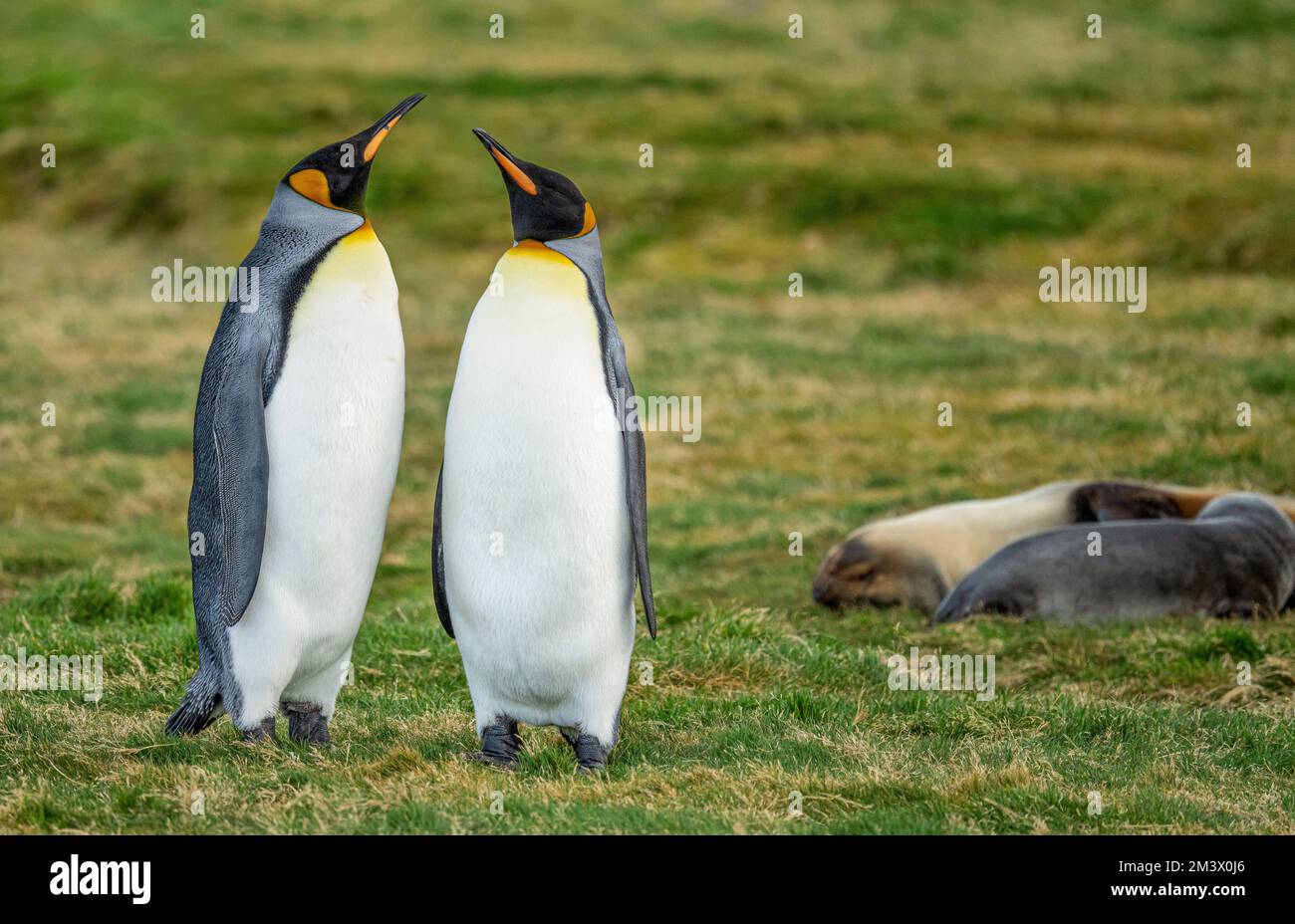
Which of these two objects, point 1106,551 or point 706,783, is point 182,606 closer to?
point 706,783

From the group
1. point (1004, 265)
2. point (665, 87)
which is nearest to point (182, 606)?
point (1004, 265)

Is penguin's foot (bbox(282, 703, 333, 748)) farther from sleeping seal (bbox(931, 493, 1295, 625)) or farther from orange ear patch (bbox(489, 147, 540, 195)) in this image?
sleeping seal (bbox(931, 493, 1295, 625))

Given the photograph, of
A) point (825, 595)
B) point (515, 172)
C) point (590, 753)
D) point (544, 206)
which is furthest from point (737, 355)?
point (590, 753)

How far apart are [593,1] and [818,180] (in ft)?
67.9

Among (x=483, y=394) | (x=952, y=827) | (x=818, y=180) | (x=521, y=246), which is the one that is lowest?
(x=952, y=827)

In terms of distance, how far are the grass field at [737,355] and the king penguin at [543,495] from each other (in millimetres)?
264

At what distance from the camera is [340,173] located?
244 inches

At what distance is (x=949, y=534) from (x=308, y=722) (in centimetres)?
538

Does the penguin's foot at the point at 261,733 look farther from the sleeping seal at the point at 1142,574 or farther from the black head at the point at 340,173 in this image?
the sleeping seal at the point at 1142,574

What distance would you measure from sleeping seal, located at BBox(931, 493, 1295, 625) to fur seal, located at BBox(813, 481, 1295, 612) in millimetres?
450

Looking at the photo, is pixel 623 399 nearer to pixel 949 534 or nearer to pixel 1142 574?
pixel 1142 574

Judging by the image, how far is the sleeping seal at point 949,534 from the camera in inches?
394

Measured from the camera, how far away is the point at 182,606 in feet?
29.3

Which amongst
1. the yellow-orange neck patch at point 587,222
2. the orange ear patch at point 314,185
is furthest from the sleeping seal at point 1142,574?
the orange ear patch at point 314,185
